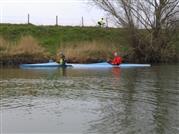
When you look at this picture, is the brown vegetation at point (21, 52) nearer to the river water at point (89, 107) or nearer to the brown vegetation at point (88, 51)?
the brown vegetation at point (88, 51)

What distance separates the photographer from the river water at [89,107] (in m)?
11.9

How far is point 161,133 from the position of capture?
36.8ft

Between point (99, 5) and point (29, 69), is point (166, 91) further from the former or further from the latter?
point (99, 5)

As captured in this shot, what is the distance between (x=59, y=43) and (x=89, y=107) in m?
30.6

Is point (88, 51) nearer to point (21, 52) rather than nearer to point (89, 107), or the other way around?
point (21, 52)

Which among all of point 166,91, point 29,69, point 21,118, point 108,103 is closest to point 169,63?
point 29,69

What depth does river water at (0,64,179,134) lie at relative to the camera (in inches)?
467

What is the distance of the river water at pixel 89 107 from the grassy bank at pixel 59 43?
14435 mm

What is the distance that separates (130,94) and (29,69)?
1468cm

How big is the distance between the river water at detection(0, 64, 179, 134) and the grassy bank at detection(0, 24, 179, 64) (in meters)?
14.4

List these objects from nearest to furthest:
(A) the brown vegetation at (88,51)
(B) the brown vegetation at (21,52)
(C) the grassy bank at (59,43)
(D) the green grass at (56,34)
→ (B) the brown vegetation at (21,52) → (C) the grassy bank at (59,43) → (A) the brown vegetation at (88,51) → (D) the green grass at (56,34)

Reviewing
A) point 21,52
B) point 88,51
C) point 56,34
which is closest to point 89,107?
point 21,52

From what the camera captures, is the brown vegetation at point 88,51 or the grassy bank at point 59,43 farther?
the brown vegetation at point 88,51

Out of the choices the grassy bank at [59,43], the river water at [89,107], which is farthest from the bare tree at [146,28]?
the river water at [89,107]
